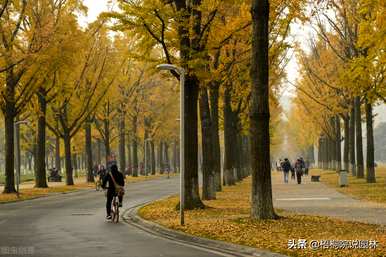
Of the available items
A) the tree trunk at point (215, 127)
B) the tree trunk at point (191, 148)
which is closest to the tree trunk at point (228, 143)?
the tree trunk at point (215, 127)

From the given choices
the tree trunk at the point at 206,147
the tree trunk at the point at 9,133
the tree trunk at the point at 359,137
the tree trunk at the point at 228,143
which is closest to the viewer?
the tree trunk at the point at 206,147

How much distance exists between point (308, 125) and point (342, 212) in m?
56.8

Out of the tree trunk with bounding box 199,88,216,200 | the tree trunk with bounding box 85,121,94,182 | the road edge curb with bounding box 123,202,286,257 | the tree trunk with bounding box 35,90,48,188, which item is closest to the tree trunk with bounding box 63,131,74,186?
the tree trunk with bounding box 85,121,94,182

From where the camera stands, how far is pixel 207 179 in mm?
25578

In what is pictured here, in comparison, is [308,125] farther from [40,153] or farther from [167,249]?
[167,249]

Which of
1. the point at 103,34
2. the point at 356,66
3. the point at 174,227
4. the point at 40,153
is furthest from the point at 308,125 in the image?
the point at 174,227

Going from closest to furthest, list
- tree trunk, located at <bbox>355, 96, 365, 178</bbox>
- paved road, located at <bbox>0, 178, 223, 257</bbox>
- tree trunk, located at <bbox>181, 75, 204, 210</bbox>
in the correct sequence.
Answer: paved road, located at <bbox>0, 178, 223, 257</bbox>
tree trunk, located at <bbox>181, 75, 204, 210</bbox>
tree trunk, located at <bbox>355, 96, 365, 178</bbox>

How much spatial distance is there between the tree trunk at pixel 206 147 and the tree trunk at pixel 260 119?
329 inches

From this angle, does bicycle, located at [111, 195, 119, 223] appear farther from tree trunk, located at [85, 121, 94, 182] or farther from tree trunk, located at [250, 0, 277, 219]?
tree trunk, located at [85, 121, 94, 182]

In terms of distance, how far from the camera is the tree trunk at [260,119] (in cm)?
1633

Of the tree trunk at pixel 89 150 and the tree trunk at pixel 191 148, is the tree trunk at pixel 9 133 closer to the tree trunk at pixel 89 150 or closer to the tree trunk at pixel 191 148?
the tree trunk at pixel 191 148

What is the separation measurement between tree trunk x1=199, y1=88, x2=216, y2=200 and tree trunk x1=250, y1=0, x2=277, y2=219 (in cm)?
834

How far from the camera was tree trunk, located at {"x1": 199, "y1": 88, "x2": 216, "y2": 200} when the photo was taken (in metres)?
24.9

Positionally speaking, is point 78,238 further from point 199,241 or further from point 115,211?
point 115,211
